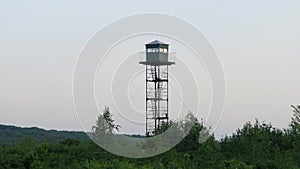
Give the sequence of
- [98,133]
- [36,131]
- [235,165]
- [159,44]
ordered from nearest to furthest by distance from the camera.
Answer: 1. [235,165]
2. [98,133]
3. [159,44]
4. [36,131]

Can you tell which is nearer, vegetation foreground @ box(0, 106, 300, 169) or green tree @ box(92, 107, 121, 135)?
vegetation foreground @ box(0, 106, 300, 169)

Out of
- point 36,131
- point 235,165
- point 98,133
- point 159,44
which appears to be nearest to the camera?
point 235,165

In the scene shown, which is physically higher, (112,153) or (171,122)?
(171,122)

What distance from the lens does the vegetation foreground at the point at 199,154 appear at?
30.5 m

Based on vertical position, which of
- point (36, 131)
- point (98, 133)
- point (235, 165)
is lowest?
point (235, 165)

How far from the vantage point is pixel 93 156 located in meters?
35.2

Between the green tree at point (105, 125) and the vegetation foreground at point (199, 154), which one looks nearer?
the vegetation foreground at point (199, 154)

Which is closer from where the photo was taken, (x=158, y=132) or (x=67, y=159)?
(x=67, y=159)

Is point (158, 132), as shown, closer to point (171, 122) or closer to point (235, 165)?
point (171, 122)

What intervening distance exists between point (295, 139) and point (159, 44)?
1141cm

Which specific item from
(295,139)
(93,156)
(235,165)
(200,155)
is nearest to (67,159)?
(93,156)

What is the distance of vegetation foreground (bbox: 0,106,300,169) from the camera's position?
30.5 m

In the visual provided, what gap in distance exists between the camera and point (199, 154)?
34219mm

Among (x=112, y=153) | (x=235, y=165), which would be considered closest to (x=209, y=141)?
(x=112, y=153)
